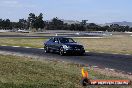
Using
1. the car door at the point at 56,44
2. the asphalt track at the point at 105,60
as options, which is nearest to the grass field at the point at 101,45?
the car door at the point at 56,44

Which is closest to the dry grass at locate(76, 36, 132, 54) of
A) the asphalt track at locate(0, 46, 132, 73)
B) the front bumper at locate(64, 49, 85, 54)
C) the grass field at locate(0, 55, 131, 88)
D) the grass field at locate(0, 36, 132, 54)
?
the grass field at locate(0, 36, 132, 54)

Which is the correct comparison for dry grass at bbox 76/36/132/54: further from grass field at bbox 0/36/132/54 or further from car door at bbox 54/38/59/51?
car door at bbox 54/38/59/51

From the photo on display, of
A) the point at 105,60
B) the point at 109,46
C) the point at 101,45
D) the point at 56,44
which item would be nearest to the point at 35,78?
the point at 105,60

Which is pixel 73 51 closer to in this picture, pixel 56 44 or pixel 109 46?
pixel 56 44

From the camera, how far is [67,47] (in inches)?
1222

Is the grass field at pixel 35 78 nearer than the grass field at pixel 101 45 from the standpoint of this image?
Yes

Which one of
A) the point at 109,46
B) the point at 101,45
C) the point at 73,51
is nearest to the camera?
the point at 73,51

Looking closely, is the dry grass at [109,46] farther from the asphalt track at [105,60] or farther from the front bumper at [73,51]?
the asphalt track at [105,60]

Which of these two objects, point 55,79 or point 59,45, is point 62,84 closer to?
point 55,79

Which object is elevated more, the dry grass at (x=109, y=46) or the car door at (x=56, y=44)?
the car door at (x=56, y=44)

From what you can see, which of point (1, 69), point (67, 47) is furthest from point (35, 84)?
point (67, 47)

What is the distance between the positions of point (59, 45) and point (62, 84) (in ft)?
59.9

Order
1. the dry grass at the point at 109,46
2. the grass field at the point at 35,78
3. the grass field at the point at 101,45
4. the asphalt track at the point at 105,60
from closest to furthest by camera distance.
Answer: the grass field at the point at 35,78
the asphalt track at the point at 105,60
the dry grass at the point at 109,46
the grass field at the point at 101,45

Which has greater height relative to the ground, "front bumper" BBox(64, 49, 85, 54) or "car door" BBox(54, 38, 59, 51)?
"car door" BBox(54, 38, 59, 51)
